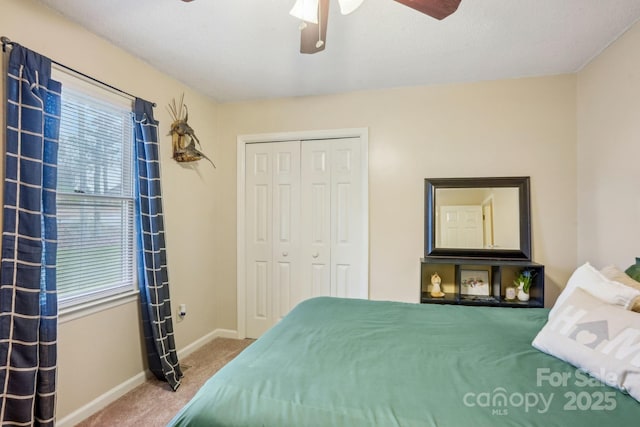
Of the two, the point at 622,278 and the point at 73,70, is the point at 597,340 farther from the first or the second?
the point at 73,70

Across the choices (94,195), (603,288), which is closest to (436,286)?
(603,288)

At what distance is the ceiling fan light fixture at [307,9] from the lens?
1.34 metres

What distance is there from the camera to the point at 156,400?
2.21 m

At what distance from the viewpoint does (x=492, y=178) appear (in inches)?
107

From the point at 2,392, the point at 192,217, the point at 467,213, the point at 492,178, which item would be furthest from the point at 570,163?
the point at 2,392

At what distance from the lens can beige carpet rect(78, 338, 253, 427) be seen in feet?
6.55

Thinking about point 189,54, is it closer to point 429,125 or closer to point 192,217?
point 192,217

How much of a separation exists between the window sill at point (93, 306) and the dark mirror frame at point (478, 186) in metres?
2.43

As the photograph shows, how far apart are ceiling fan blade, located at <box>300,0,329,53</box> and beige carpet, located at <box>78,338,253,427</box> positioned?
2.38m

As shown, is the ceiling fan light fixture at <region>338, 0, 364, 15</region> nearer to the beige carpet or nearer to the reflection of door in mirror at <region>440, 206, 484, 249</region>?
the reflection of door in mirror at <region>440, 206, 484, 249</region>

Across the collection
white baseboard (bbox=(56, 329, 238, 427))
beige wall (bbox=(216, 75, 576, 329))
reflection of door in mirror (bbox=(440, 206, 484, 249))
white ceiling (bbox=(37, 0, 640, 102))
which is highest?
white ceiling (bbox=(37, 0, 640, 102))

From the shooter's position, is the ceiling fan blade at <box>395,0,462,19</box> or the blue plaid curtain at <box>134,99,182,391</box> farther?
the blue plaid curtain at <box>134,99,182,391</box>

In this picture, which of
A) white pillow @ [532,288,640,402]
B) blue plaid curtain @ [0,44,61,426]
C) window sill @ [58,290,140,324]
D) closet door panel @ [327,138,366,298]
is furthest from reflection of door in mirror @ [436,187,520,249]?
blue plaid curtain @ [0,44,61,426]

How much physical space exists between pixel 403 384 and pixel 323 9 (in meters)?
1.57
